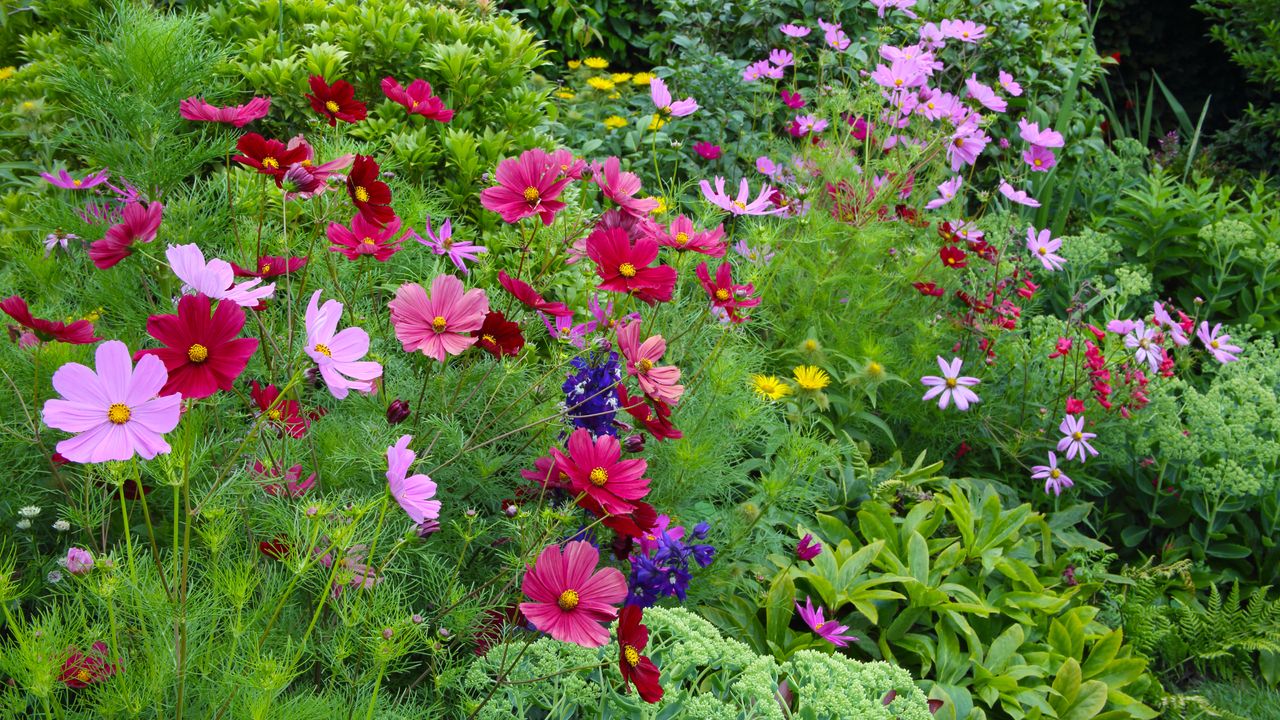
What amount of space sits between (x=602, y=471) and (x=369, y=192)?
21.3 inches

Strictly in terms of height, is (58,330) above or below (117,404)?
below

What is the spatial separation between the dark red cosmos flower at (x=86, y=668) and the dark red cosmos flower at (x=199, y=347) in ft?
1.24

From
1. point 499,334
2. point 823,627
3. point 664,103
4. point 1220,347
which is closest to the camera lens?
point 499,334

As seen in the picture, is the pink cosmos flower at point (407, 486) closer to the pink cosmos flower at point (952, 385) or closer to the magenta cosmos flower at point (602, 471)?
the magenta cosmos flower at point (602, 471)

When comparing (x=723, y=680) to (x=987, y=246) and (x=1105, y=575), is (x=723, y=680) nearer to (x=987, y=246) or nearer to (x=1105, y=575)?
(x=1105, y=575)

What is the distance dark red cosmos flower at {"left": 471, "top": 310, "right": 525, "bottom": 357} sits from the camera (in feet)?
4.86

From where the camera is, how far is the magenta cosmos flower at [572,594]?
1.18 meters

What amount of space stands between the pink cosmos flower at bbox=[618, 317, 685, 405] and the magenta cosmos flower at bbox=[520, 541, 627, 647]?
1.20ft

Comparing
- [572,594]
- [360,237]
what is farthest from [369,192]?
[572,594]

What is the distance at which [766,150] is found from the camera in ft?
14.0

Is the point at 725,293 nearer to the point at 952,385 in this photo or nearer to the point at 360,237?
the point at 360,237

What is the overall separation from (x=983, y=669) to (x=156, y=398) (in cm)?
187

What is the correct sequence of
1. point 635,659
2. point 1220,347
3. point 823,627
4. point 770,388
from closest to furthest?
point 635,659, point 823,627, point 770,388, point 1220,347

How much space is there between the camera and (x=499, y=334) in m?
1.49
